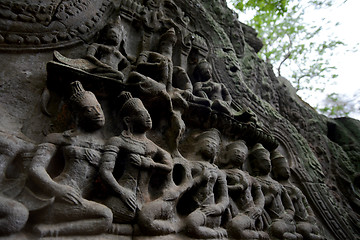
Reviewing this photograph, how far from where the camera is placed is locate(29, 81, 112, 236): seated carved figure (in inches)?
81.1

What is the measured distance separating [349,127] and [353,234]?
11.7 feet

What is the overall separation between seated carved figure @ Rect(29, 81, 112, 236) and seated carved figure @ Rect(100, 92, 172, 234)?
135mm

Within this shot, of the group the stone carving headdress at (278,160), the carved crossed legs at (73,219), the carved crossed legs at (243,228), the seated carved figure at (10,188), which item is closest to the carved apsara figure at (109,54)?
the seated carved figure at (10,188)

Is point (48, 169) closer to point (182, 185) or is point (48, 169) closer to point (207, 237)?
point (182, 185)

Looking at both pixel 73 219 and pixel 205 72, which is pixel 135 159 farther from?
pixel 205 72

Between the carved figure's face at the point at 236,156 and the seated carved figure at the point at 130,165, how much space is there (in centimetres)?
113

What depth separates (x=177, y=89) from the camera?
12.4 ft

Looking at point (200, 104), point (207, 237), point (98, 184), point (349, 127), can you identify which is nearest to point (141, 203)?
point (98, 184)

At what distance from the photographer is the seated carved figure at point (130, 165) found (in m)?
2.36

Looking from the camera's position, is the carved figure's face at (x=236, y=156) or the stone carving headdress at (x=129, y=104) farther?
the carved figure's face at (x=236, y=156)

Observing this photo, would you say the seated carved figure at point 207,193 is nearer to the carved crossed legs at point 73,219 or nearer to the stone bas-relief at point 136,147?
the stone bas-relief at point 136,147

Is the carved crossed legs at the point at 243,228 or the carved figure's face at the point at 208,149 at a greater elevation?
the carved figure's face at the point at 208,149

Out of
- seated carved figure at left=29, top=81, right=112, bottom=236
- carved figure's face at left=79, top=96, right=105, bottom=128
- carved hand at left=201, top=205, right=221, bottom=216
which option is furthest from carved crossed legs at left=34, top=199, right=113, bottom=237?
carved hand at left=201, top=205, right=221, bottom=216

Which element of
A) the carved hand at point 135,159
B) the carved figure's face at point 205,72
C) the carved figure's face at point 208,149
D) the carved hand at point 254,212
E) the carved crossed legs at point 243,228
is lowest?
the carved crossed legs at point 243,228
